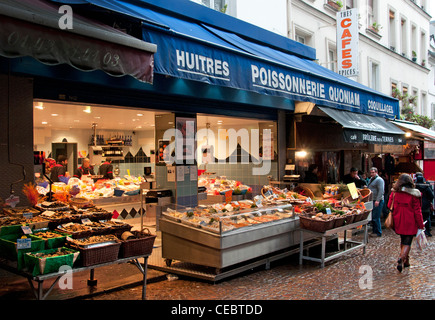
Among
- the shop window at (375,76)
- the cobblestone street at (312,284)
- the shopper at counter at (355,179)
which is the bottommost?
the cobblestone street at (312,284)

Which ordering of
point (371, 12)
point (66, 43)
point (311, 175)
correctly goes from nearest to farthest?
point (66, 43)
point (311, 175)
point (371, 12)

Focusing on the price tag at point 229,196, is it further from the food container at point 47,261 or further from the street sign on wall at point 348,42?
the street sign on wall at point 348,42

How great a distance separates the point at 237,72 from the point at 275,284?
152 inches

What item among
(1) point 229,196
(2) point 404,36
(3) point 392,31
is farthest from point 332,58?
(1) point 229,196

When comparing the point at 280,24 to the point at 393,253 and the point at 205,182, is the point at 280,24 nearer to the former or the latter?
the point at 205,182

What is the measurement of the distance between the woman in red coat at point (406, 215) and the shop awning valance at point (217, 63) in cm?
305

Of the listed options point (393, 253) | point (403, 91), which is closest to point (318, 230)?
point (393, 253)

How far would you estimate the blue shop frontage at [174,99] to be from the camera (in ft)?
18.1

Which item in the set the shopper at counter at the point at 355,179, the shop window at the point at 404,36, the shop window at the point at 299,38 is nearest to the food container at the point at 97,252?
the shopper at counter at the point at 355,179

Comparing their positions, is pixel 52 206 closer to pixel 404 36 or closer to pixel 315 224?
pixel 315 224

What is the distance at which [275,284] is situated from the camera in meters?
6.46

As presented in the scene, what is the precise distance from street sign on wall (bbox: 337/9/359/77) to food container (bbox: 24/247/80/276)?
13052mm
